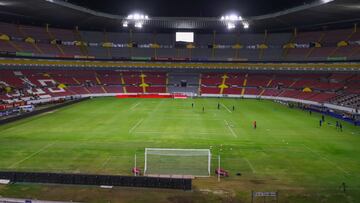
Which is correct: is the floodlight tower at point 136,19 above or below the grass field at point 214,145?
above

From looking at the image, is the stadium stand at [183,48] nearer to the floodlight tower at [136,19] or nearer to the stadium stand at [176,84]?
the stadium stand at [176,84]

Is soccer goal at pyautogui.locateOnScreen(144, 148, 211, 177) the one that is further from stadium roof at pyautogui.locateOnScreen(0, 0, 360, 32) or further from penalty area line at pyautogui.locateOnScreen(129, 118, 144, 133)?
stadium roof at pyautogui.locateOnScreen(0, 0, 360, 32)

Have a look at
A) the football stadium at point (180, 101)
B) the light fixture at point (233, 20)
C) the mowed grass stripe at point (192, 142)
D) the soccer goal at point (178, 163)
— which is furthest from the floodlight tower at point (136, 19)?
the soccer goal at point (178, 163)

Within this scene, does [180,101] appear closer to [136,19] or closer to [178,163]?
[136,19]

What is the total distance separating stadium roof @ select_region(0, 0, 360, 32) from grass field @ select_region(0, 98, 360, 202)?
796 inches

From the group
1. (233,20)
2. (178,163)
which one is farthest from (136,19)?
(178,163)

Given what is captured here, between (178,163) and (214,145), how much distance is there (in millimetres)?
7010

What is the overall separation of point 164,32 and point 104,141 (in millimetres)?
65671

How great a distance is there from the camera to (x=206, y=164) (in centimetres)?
2445

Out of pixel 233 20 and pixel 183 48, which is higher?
pixel 233 20

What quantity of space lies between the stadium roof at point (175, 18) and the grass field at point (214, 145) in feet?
66.3

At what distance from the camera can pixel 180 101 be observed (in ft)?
237

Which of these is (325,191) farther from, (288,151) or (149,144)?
(149,144)

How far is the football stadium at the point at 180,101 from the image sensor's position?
2025 centimetres
